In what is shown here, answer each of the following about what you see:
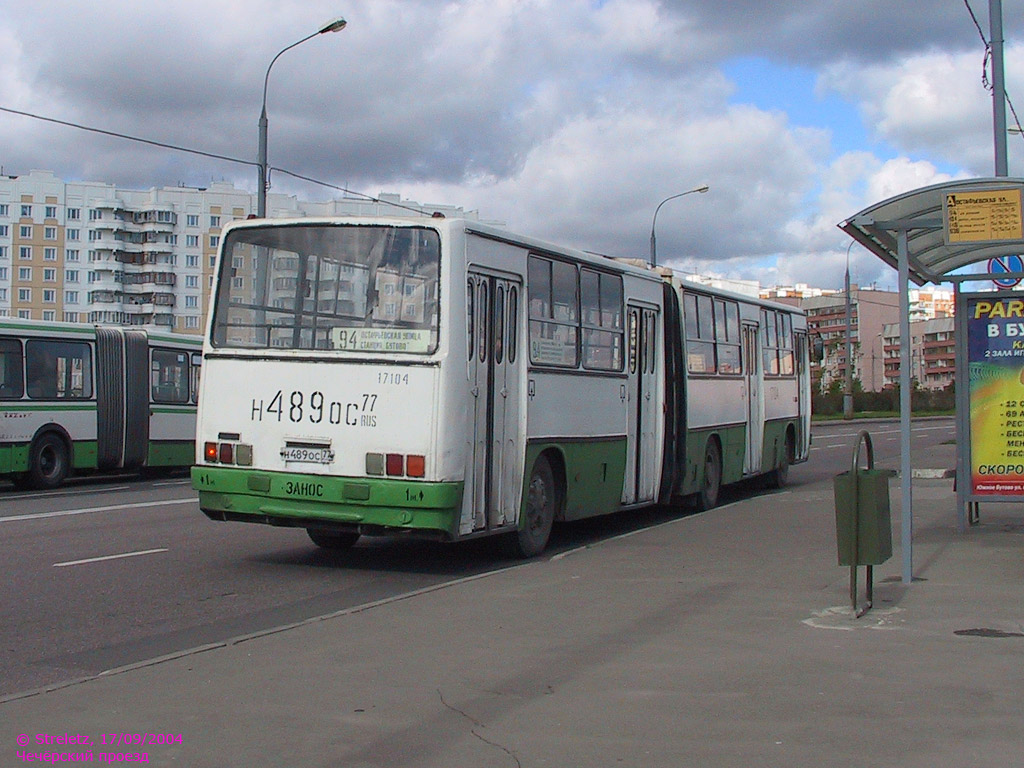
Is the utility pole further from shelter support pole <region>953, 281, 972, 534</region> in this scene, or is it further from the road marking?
the road marking

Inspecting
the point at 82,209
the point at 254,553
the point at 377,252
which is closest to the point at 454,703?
the point at 377,252

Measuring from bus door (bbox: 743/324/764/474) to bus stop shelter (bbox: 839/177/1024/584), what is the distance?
6.42 metres

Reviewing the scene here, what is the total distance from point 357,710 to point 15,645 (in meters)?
3.02

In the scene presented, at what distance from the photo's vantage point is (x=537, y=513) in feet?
40.5

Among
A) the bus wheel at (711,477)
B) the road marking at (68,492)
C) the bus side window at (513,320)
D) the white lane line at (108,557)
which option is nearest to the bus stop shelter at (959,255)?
the bus side window at (513,320)

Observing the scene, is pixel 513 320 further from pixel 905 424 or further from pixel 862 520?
pixel 862 520

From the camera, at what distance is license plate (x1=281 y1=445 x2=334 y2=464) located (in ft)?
35.6

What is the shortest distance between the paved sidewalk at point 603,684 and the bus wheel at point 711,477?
22.6ft

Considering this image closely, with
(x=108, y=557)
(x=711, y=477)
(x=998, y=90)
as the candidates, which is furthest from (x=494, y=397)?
(x=998, y=90)

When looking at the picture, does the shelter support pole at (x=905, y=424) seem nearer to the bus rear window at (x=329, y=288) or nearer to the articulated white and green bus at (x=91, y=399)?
the bus rear window at (x=329, y=288)

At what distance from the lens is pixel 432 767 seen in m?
5.25

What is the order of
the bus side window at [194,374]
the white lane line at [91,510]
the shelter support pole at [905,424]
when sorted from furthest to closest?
the bus side window at [194,374] < the white lane line at [91,510] < the shelter support pole at [905,424]

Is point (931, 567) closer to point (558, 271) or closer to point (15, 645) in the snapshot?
point (558, 271)

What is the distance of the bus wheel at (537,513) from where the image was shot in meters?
12.0
